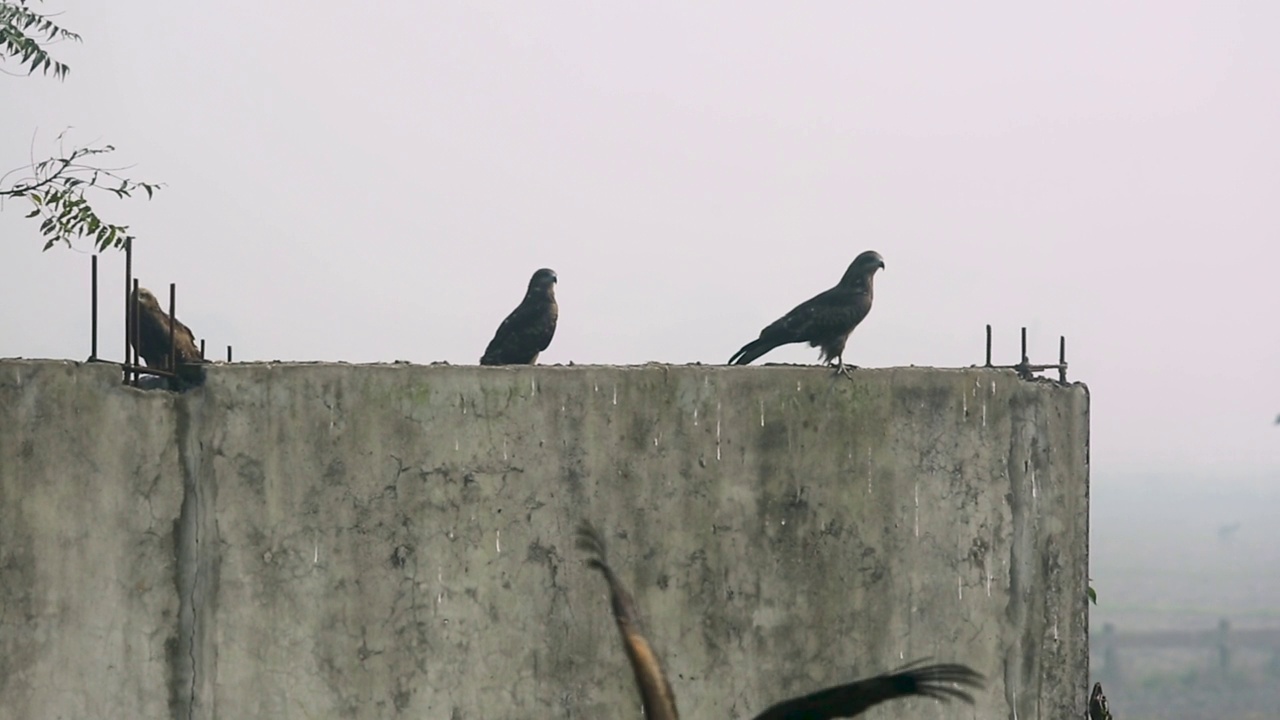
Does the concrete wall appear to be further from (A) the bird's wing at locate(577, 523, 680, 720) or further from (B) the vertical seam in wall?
(A) the bird's wing at locate(577, 523, 680, 720)

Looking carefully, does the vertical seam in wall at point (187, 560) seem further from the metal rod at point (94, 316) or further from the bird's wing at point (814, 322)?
the bird's wing at point (814, 322)

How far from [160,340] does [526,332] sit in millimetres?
2172

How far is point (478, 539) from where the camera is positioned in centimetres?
671

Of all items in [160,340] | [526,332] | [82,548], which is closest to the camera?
[82,548]

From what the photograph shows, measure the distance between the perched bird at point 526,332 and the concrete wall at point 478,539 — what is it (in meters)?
2.91

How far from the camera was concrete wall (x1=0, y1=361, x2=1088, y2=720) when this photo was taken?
6445 millimetres

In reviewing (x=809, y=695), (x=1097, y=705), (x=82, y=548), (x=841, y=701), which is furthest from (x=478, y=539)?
(x=1097, y=705)

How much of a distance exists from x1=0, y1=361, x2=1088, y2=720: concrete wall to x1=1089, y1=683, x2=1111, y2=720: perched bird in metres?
0.54

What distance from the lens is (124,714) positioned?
6.41 meters

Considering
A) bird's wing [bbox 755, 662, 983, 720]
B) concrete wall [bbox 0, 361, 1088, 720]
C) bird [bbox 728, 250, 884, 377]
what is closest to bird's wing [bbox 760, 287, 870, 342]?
bird [bbox 728, 250, 884, 377]

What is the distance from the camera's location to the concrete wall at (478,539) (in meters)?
6.45

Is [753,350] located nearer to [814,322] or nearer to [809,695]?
[814,322]

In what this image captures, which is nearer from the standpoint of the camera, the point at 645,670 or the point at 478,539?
the point at 645,670

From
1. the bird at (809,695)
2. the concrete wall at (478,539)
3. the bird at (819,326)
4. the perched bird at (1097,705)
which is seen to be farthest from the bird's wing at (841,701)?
the bird at (819,326)
